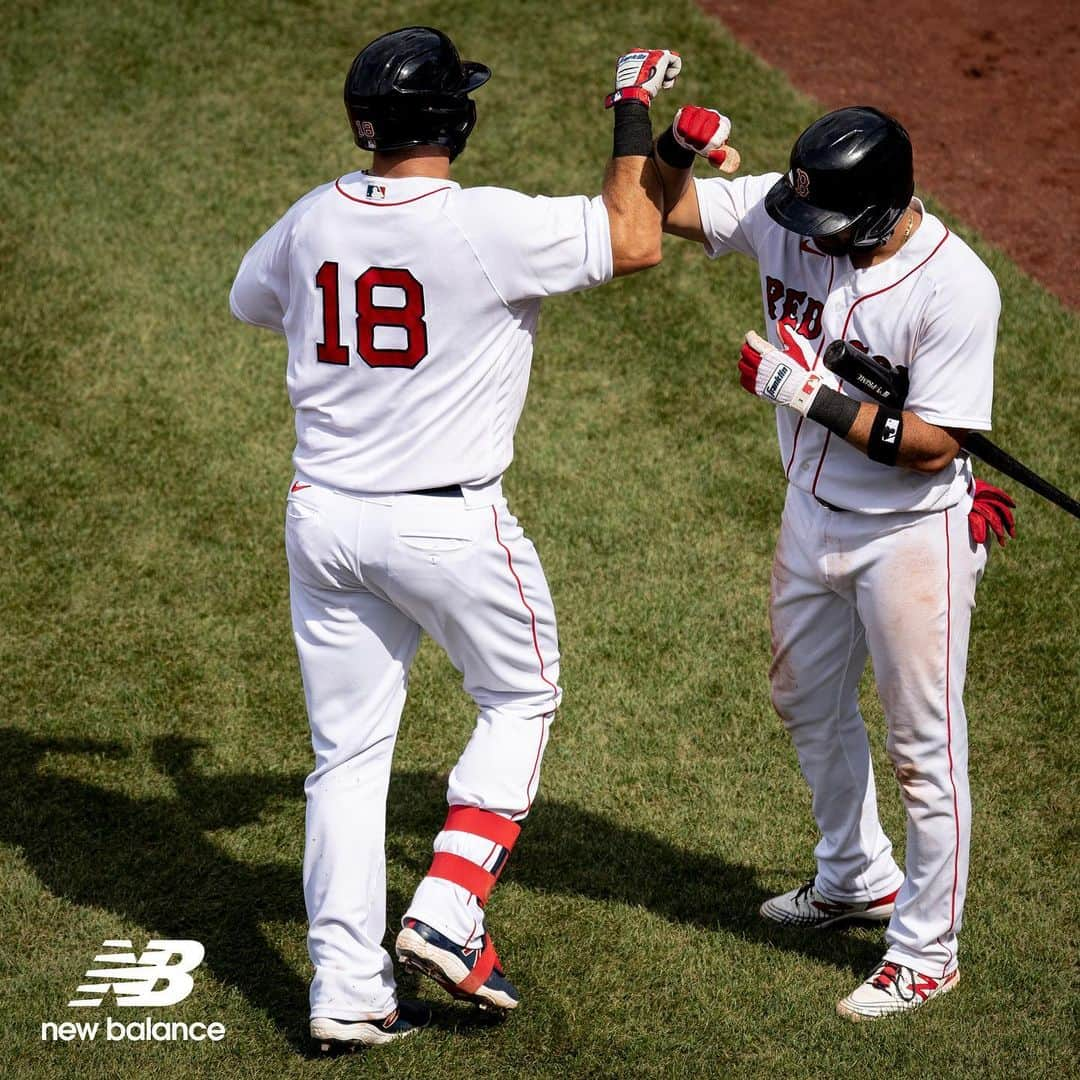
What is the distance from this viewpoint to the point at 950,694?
4.00m

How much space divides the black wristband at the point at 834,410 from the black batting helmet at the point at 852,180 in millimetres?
393

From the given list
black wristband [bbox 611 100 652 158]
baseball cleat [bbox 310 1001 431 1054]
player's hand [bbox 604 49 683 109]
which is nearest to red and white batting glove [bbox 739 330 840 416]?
black wristband [bbox 611 100 652 158]

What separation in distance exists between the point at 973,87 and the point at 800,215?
6483 mm

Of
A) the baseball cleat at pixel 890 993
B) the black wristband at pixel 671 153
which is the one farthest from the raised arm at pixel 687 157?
the baseball cleat at pixel 890 993

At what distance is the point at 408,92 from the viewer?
3.62 m

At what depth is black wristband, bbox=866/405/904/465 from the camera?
3734 millimetres

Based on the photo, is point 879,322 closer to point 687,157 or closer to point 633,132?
point 687,157

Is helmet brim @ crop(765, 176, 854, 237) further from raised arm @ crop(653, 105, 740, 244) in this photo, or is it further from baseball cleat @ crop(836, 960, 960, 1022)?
baseball cleat @ crop(836, 960, 960, 1022)

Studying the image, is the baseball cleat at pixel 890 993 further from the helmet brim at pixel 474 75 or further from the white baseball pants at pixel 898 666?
the helmet brim at pixel 474 75

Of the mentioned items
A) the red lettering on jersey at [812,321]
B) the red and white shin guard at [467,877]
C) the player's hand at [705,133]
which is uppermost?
the player's hand at [705,133]

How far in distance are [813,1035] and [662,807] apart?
3.88ft

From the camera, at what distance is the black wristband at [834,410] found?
3770 millimetres

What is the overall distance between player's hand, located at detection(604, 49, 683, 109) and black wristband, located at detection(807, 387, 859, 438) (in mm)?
884

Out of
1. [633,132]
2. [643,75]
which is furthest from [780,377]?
[643,75]
